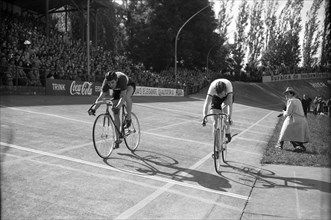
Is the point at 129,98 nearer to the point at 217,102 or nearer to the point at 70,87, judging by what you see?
the point at 217,102

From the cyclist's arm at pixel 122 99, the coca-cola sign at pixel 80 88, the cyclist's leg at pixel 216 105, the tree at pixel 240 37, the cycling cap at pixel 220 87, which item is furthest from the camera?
the tree at pixel 240 37

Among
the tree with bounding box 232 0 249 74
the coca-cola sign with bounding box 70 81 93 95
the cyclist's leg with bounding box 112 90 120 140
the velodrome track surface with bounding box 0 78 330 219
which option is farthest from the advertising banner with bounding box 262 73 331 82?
the cyclist's leg with bounding box 112 90 120 140

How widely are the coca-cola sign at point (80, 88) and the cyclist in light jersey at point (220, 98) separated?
15.5 m

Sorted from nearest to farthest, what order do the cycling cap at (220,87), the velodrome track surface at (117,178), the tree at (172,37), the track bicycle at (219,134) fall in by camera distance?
the velodrome track surface at (117,178)
the track bicycle at (219,134)
the cycling cap at (220,87)
the tree at (172,37)

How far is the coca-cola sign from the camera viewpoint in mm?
21344

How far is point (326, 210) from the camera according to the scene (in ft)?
14.7

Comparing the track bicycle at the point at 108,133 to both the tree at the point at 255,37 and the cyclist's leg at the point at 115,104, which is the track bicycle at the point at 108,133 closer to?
the cyclist's leg at the point at 115,104

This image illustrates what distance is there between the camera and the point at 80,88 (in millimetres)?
22094

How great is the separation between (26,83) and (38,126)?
31.8ft

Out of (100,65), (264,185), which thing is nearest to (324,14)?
(264,185)

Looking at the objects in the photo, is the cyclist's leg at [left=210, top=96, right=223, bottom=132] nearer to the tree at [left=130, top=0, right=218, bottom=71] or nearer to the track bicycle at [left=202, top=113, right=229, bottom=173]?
the track bicycle at [left=202, top=113, right=229, bottom=173]

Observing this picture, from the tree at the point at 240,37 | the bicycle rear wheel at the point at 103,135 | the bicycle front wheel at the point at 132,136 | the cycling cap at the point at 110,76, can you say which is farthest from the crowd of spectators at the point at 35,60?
the tree at the point at 240,37

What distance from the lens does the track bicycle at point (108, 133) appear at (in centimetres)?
668

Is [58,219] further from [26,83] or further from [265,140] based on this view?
[26,83]
